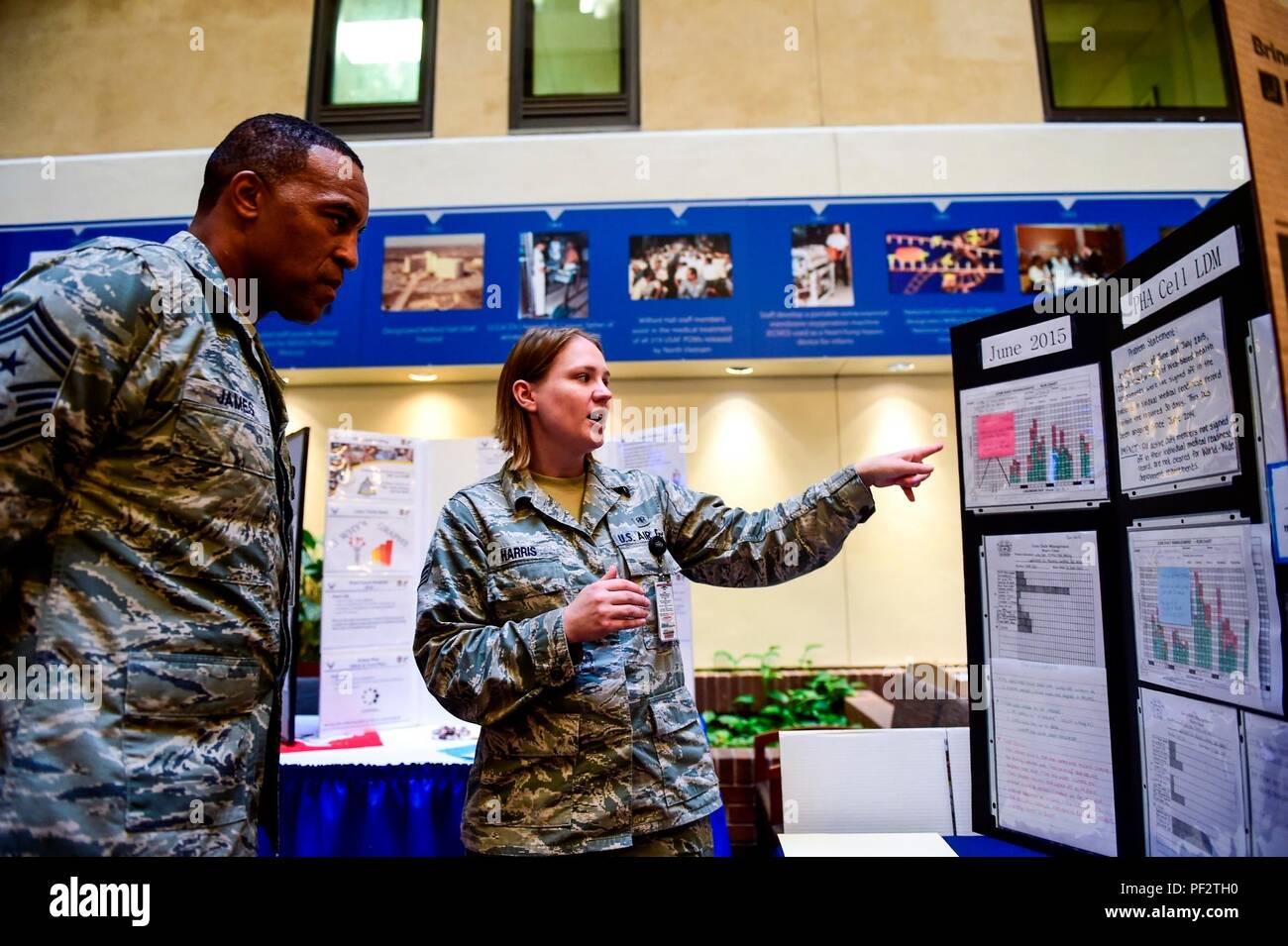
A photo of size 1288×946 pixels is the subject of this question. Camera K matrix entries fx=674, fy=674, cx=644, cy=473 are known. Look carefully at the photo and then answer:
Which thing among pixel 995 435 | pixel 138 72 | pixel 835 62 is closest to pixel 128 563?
pixel 995 435

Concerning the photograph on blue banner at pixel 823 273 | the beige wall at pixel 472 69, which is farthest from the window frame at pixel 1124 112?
the beige wall at pixel 472 69

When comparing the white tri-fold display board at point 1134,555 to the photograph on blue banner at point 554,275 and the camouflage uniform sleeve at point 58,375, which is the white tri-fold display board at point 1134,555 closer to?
the camouflage uniform sleeve at point 58,375

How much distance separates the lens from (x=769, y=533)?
1.43m

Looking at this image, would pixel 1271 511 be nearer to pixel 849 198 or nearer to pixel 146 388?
pixel 146 388

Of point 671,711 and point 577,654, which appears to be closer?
point 577,654

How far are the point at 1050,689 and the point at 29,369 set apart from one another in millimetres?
1690

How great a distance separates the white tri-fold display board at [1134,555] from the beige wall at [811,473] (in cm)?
295

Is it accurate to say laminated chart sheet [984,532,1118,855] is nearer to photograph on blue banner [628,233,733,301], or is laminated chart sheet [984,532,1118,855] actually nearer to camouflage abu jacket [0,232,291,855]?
camouflage abu jacket [0,232,291,855]

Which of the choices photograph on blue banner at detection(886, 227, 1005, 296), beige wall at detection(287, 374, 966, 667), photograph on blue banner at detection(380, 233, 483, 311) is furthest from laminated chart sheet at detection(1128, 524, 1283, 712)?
photograph on blue banner at detection(380, 233, 483, 311)

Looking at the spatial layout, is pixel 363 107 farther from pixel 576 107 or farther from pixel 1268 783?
pixel 1268 783

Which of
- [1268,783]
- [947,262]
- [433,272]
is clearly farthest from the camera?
[433,272]

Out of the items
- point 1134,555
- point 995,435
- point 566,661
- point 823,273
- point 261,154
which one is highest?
point 823,273
